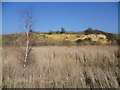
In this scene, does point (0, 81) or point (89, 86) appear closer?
point (89, 86)

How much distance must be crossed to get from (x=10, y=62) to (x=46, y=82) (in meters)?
1.50

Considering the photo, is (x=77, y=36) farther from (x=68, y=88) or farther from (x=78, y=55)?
(x=68, y=88)

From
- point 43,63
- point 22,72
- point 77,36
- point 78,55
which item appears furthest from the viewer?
point 77,36

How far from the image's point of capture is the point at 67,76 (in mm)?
2818

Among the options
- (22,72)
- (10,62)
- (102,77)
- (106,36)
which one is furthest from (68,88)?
(106,36)

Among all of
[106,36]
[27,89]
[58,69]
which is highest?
[106,36]

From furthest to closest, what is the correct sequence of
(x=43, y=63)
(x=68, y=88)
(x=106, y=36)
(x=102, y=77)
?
(x=106, y=36), (x=43, y=63), (x=102, y=77), (x=68, y=88)

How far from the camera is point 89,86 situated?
2.48 m

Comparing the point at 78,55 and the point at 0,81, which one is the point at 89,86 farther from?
the point at 78,55

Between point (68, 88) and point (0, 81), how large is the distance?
3.99ft

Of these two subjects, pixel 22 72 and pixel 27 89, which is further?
pixel 22 72

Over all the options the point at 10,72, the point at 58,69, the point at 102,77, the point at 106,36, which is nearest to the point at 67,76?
the point at 58,69

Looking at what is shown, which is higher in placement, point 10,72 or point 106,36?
point 106,36

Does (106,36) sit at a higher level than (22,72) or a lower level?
higher
